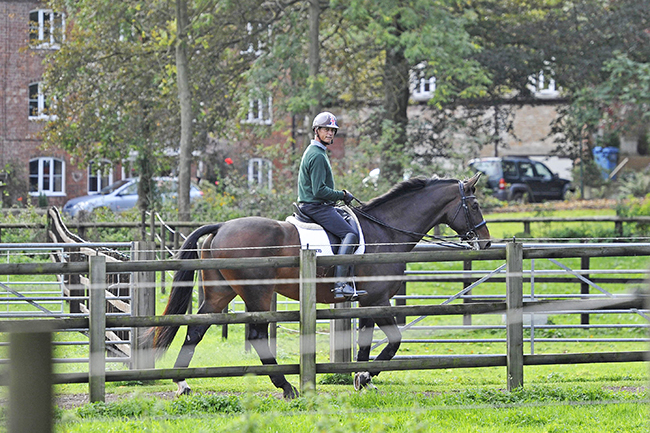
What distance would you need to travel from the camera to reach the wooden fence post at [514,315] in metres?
7.94

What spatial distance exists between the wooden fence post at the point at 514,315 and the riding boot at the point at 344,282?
1.55 m

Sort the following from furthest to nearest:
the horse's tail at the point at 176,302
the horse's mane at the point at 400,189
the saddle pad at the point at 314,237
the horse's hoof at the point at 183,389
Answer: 1. the horse's mane at the point at 400,189
2. the saddle pad at the point at 314,237
3. the horse's tail at the point at 176,302
4. the horse's hoof at the point at 183,389

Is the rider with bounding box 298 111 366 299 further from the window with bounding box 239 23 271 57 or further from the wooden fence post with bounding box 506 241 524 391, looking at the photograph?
the window with bounding box 239 23 271 57

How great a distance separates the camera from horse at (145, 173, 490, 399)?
27.9 feet

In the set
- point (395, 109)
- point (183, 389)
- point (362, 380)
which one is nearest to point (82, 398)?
point (183, 389)

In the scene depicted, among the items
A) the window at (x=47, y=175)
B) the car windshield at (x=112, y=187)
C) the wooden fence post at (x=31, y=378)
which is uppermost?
the window at (x=47, y=175)

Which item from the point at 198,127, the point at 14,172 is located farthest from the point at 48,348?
the point at 14,172

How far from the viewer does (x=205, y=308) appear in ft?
29.0

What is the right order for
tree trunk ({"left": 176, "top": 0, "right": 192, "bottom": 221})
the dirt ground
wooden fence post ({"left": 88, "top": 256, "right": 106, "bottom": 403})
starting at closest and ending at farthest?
wooden fence post ({"left": 88, "top": 256, "right": 106, "bottom": 403}), the dirt ground, tree trunk ({"left": 176, "top": 0, "right": 192, "bottom": 221})

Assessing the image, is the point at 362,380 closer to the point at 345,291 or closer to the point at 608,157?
the point at 345,291

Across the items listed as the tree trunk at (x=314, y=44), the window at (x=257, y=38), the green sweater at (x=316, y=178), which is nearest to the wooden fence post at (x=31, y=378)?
the green sweater at (x=316, y=178)

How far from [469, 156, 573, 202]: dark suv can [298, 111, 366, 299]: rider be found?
90.3 feet

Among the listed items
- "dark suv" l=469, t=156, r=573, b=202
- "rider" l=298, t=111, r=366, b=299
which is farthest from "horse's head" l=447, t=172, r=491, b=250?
"dark suv" l=469, t=156, r=573, b=202

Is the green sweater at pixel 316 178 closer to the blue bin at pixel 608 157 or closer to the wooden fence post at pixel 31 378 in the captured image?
the wooden fence post at pixel 31 378
